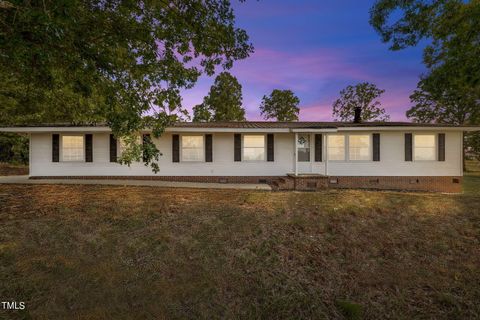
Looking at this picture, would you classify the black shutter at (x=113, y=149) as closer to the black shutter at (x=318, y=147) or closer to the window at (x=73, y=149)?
the window at (x=73, y=149)

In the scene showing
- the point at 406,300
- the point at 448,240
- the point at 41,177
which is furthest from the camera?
the point at 41,177

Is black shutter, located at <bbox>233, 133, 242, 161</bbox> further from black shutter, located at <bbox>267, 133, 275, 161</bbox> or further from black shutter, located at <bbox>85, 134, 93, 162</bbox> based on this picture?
black shutter, located at <bbox>85, 134, 93, 162</bbox>

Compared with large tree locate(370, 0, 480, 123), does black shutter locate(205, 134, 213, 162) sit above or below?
below

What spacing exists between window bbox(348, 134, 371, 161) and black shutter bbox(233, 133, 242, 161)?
5591 millimetres

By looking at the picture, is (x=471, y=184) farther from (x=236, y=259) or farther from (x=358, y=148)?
(x=236, y=259)

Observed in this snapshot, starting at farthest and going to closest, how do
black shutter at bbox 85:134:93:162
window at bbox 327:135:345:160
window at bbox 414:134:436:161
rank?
window at bbox 327:135:345:160 < window at bbox 414:134:436:161 < black shutter at bbox 85:134:93:162

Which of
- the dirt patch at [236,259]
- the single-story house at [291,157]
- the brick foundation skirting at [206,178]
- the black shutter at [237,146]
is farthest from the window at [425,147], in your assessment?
the black shutter at [237,146]

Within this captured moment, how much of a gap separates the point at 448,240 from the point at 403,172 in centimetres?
820

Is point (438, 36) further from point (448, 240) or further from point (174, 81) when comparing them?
point (174, 81)

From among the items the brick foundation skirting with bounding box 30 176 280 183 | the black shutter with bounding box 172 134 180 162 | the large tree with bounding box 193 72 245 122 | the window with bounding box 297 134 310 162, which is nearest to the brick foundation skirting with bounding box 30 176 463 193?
the brick foundation skirting with bounding box 30 176 280 183

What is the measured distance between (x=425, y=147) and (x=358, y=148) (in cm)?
335

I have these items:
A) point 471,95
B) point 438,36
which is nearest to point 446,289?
point 438,36

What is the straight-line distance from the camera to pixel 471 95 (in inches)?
985

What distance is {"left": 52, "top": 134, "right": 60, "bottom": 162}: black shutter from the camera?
39.9 feet
